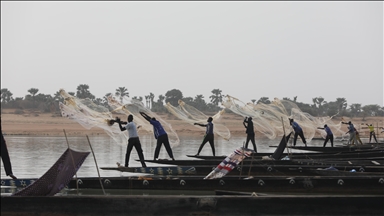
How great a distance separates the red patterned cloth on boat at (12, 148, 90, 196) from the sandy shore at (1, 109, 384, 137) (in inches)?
1497

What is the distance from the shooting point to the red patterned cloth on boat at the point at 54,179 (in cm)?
806

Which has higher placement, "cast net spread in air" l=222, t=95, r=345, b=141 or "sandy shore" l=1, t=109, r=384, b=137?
"cast net spread in air" l=222, t=95, r=345, b=141

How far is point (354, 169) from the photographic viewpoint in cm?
1278

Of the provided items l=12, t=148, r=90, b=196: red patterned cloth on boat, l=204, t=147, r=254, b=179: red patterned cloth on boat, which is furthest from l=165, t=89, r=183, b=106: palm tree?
l=12, t=148, r=90, b=196: red patterned cloth on boat

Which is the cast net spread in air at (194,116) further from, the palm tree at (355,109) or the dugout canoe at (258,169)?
the palm tree at (355,109)

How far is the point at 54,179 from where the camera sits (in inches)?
318

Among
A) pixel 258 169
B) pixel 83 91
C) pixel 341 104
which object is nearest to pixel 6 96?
pixel 83 91

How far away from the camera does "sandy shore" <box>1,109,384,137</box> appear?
4775cm

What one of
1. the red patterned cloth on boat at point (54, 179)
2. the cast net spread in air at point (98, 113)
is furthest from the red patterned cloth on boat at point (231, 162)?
the cast net spread in air at point (98, 113)

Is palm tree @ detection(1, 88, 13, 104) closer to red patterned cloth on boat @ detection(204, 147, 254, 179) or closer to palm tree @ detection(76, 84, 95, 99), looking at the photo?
palm tree @ detection(76, 84, 95, 99)

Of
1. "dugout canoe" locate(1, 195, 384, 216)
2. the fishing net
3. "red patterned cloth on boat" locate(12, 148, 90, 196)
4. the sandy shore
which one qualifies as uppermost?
the fishing net

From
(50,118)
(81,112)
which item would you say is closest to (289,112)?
(81,112)

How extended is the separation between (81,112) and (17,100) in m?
61.0

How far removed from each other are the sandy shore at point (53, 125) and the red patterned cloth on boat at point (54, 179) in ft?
125
